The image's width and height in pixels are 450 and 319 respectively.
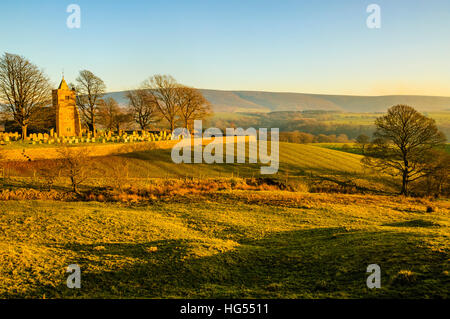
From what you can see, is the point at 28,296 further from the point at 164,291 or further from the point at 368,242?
the point at 368,242

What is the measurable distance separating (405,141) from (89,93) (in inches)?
1970

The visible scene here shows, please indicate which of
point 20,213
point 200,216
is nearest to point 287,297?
point 200,216

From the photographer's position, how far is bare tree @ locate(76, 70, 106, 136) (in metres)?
54.7

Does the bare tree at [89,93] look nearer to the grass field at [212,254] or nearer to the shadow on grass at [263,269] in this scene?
the grass field at [212,254]

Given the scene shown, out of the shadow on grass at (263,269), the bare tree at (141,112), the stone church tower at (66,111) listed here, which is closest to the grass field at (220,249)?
the shadow on grass at (263,269)

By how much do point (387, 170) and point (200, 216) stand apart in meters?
26.3

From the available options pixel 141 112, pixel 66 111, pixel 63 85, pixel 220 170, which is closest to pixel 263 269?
pixel 220 170

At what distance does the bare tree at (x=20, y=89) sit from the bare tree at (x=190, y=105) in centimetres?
2388

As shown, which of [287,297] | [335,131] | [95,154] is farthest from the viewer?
[335,131]

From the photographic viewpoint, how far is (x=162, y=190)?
Answer: 23.8 meters

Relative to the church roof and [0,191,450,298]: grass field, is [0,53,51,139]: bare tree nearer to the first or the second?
the church roof

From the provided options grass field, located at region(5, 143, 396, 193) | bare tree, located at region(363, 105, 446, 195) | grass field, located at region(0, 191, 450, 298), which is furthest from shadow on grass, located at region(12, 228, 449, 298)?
bare tree, located at region(363, 105, 446, 195)

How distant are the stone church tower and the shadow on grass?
49.2 metres
